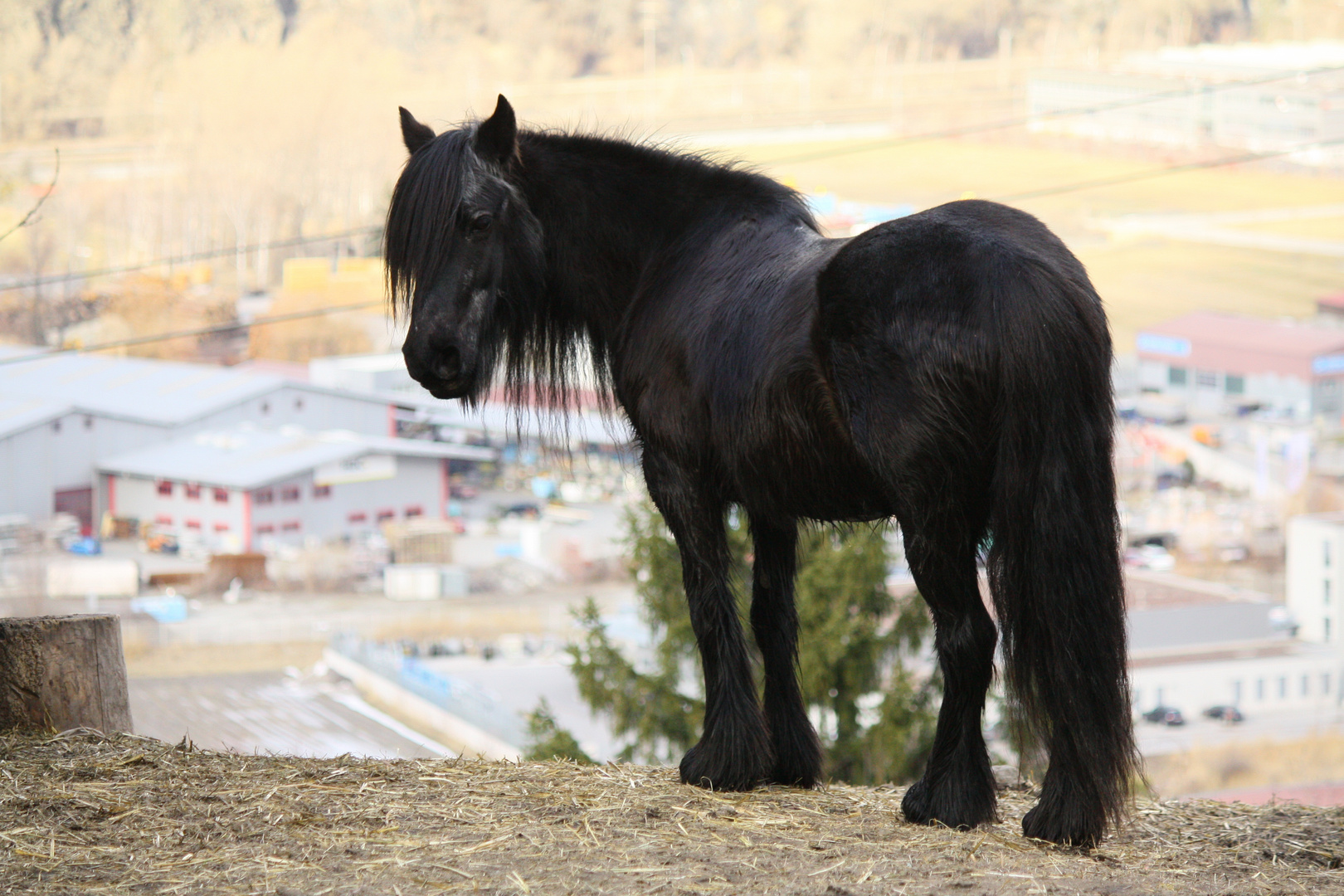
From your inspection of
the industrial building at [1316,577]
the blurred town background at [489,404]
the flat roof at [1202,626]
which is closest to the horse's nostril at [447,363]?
the blurred town background at [489,404]

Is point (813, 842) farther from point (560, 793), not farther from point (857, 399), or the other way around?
point (857, 399)

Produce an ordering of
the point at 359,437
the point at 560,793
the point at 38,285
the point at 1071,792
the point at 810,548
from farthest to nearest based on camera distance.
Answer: the point at 359,437
the point at 38,285
the point at 810,548
the point at 560,793
the point at 1071,792

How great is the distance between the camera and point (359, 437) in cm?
2692

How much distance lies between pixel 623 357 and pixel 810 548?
26.0 feet

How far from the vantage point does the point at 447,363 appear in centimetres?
389

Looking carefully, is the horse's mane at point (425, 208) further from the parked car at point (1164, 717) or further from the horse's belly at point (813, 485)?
the parked car at point (1164, 717)

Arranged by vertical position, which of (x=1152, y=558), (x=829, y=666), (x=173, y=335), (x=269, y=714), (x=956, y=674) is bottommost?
(x=1152, y=558)

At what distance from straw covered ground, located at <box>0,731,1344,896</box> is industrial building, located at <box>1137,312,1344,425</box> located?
122ft

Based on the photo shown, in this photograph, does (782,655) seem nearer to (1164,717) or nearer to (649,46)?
(1164,717)

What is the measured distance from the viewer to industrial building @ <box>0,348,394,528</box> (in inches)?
982

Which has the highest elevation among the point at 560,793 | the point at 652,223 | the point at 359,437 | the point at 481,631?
the point at 652,223

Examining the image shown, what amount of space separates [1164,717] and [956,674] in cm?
2302

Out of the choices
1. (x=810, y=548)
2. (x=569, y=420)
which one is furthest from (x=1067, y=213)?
(x=569, y=420)

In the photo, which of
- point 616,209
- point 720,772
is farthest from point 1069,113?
point 720,772
